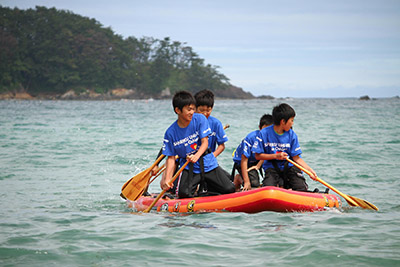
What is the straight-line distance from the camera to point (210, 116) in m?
6.91

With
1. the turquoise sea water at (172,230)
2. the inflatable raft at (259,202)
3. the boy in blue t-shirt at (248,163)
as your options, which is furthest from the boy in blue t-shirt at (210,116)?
the turquoise sea water at (172,230)

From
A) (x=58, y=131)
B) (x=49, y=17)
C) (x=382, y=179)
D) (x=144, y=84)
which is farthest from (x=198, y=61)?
(x=382, y=179)

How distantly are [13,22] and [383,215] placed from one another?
289 feet

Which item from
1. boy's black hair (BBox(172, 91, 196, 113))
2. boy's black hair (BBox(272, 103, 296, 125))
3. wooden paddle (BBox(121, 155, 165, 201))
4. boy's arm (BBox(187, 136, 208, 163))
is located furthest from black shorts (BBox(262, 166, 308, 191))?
wooden paddle (BBox(121, 155, 165, 201))

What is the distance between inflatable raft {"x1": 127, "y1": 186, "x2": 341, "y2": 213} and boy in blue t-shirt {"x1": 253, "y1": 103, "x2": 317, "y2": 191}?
0.43m

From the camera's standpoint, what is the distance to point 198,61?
112 m

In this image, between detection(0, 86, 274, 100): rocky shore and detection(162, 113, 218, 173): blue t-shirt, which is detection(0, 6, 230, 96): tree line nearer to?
detection(0, 86, 274, 100): rocky shore

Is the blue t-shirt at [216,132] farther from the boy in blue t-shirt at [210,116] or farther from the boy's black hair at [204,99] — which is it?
the boy's black hair at [204,99]

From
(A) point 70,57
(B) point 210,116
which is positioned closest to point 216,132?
(B) point 210,116

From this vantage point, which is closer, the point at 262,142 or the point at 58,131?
the point at 262,142

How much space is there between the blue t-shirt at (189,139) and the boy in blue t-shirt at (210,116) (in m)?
0.46

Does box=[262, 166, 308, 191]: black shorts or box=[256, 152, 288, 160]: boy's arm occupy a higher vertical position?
box=[256, 152, 288, 160]: boy's arm

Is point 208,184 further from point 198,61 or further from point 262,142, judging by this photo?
point 198,61

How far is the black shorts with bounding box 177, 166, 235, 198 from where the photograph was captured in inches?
252
